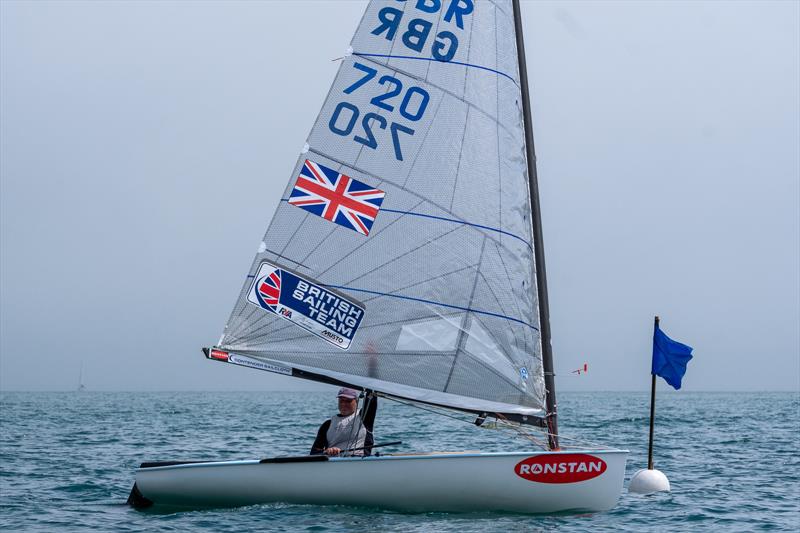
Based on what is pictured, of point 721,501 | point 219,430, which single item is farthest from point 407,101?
point 219,430

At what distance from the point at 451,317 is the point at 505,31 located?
3823 mm

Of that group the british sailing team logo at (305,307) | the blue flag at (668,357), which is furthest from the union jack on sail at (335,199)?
the blue flag at (668,357)

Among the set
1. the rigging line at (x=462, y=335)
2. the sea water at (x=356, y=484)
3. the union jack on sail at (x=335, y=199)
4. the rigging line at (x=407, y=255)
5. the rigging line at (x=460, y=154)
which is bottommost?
the sea water at (x=356, y=484)

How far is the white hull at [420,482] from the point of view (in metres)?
12.3

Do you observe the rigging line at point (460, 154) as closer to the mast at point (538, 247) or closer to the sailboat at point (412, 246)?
the sailboat at point (412, 246)

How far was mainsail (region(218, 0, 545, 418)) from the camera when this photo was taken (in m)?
13.0

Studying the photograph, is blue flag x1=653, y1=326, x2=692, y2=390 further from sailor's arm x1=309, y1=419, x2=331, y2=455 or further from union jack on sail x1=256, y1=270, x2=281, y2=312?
union jack on sail x1=256, y1=270, x2=281, y2=312

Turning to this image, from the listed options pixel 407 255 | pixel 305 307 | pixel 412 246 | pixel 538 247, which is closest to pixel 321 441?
pixel 305 307

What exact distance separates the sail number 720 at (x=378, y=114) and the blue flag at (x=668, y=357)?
169 inches

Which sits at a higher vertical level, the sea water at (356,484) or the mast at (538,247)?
the mast at (538,247)

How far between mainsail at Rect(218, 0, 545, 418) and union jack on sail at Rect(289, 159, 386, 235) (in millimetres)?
15

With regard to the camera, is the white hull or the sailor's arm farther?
the sailor's arm

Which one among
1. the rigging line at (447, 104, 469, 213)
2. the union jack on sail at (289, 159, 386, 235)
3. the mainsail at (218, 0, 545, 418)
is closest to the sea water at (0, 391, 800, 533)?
the mainsail at (218, 0, 545, 418)

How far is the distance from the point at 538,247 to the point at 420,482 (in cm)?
341
